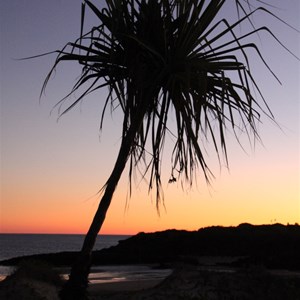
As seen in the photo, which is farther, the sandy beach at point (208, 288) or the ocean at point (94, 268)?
the ocean at point (94, 268)

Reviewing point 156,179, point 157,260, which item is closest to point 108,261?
point 157,260

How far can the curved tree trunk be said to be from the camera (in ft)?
19.1

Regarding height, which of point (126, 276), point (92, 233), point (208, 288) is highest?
point (126, 276)

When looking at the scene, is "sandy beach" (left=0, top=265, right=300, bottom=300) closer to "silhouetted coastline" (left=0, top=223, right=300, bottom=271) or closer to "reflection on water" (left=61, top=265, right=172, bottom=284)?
"reflection on water" (left=61, top=265, right=172, bottom=284)

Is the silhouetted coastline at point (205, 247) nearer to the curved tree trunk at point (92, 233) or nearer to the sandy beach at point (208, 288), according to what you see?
the sandy beach at point (208, 288)

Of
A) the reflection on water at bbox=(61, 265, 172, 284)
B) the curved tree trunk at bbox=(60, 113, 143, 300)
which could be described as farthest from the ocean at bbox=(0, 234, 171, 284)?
the curved tree trunk at bbox=(60, 113, 143, 300)

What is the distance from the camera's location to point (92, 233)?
5.98 m

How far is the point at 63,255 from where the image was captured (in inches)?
1323

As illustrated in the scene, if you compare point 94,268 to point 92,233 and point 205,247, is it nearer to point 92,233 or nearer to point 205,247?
point 205,247

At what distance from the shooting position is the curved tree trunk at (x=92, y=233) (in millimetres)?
5812

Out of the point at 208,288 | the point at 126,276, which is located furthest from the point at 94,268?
the point at 208,288

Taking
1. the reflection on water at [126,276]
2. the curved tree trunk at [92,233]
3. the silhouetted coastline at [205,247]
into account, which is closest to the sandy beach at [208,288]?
the curved tree trunk at [92,233]

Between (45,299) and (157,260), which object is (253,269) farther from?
(157,260)

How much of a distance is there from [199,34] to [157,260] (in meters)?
25.1
